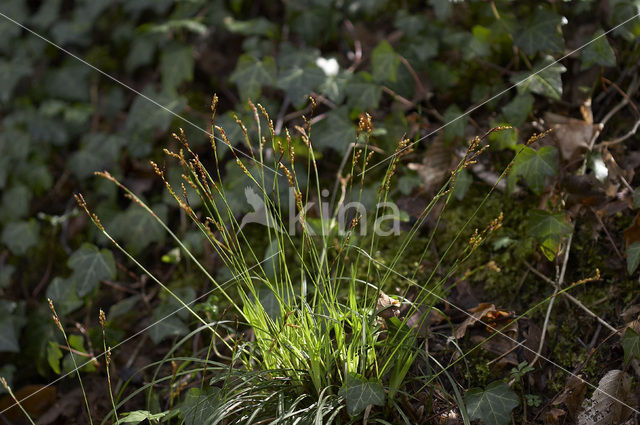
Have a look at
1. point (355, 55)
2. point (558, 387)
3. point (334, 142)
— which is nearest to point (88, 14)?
point (355, 55)

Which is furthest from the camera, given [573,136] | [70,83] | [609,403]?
[70,83]

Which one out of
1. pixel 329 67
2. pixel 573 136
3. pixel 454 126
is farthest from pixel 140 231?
pixel 573 136

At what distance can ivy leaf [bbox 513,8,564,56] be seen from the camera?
5.17 feet

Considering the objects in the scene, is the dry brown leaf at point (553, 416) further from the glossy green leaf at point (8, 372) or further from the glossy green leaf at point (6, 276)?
the glossy green leaf at point (6, 276)

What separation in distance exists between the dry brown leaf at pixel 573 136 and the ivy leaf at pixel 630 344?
501 mm

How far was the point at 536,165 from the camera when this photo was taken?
139 centimetres

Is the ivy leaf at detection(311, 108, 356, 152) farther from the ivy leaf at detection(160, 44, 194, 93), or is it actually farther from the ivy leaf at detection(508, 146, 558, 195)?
the ivy leaf at detection(160, 44, 194, 93)

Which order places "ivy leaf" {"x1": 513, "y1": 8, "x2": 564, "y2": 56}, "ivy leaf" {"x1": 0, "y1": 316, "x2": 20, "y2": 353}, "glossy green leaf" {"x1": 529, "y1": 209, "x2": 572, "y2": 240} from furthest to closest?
"ivy leaf" {"x1": 0, "y1": 316, "x2": 20, "y2": 353} < "ivy leaf" {"x1": 513, "y1": 8, "x2": 564, "y2": 56} < "glossy green leaf" {"x1": 529, "y1": 209, "x2": 572, "y2": 240}

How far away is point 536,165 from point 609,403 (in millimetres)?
575

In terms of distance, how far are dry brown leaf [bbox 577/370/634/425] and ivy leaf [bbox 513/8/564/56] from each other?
Result: 92cm

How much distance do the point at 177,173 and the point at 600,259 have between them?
133 centimetres

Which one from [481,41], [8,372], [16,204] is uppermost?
[481,41]

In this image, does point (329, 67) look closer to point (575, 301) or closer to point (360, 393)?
point (575, 301)

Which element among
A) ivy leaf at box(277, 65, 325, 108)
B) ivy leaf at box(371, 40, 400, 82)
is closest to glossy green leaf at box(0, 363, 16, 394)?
ivy leaf at box(277, 65, 325, 108)
